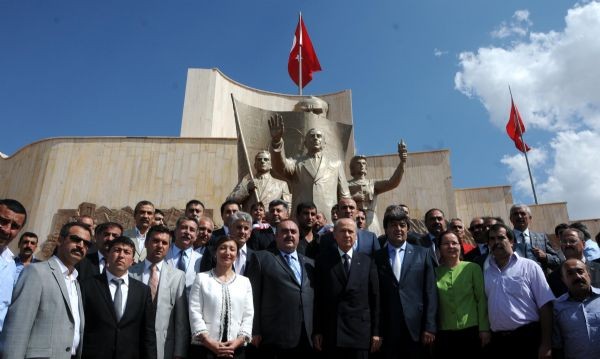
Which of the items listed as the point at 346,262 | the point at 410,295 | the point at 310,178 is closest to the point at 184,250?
the point at 346,262

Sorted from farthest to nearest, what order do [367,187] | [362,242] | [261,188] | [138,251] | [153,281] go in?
[367,187]
[261,188]
[138,251]
[362,242]
[153,281]

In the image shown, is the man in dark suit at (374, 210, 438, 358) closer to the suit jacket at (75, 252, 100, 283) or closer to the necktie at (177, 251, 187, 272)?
the necktie at (177, 251, 187, 272)

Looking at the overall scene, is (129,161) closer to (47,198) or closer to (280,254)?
(47,198)

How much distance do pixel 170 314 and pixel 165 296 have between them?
134 mm

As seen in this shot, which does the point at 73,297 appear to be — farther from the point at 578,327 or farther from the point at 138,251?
the point at 578,327

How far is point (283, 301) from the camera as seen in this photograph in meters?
3.44

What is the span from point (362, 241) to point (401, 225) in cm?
43

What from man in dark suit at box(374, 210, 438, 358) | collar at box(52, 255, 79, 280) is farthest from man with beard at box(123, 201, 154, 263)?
man in dark suit at box(374, 210, 438, 358)

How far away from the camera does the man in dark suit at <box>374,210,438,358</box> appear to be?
3.45 m

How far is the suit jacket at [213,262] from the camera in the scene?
3.59 meters

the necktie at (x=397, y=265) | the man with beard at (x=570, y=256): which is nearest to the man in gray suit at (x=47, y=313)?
the necktie at (x=397, y=265)

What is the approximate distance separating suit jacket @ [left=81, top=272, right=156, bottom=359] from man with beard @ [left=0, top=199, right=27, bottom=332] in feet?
1.69

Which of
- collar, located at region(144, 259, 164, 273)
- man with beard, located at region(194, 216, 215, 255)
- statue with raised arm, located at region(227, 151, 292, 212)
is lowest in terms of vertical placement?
collar, located at region(144, 259, 164, 273)

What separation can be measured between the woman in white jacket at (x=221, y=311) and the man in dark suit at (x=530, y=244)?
8.68 feet
